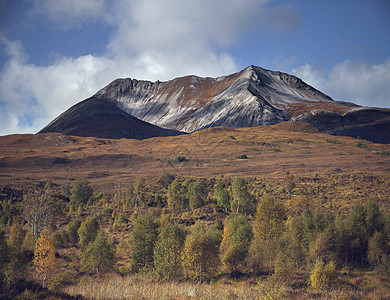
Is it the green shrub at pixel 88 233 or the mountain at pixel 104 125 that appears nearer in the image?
the green shrub at pixel 88 233

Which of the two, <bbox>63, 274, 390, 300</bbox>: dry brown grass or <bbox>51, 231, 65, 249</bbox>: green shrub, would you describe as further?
<bbox>51, 231, 65, 249</bbox>: green shrub

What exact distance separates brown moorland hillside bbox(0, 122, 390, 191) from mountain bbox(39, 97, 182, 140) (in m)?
29.7

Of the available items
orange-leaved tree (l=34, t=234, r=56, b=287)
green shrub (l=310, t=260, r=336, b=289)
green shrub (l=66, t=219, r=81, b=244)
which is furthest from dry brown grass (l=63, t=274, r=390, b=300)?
green shrub (l=66, t=219, r=81, b=244)

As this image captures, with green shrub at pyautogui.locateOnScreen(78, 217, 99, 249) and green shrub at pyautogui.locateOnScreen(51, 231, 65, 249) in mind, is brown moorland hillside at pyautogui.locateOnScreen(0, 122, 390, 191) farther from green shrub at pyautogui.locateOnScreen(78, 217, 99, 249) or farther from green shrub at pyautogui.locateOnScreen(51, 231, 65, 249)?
green shrub at pyautogui.locateOnScreen(78, 217, 99, 249)

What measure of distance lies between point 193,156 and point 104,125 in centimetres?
8953

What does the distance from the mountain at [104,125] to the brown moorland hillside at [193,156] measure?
2973 centimetres

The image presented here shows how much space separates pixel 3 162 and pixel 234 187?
8116cm

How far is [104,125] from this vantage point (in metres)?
164

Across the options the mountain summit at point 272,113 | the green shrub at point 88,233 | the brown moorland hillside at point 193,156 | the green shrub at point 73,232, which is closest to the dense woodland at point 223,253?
the green shrub at point 88,233

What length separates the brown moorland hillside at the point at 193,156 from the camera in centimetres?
7256

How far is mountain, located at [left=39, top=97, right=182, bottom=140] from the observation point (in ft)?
510

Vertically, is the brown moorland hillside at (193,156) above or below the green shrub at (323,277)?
above

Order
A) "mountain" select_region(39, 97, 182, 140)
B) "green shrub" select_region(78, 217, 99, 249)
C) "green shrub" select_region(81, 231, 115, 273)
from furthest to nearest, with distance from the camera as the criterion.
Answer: "mountain" select_region(39, 97, 182, 140) → "green shrub" select_region(78, 217, 99, 249) → "green shrub" select_region(81, 231, 115, 273)

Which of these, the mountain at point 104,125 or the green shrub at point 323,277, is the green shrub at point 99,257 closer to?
the green shrub at point 323,277
